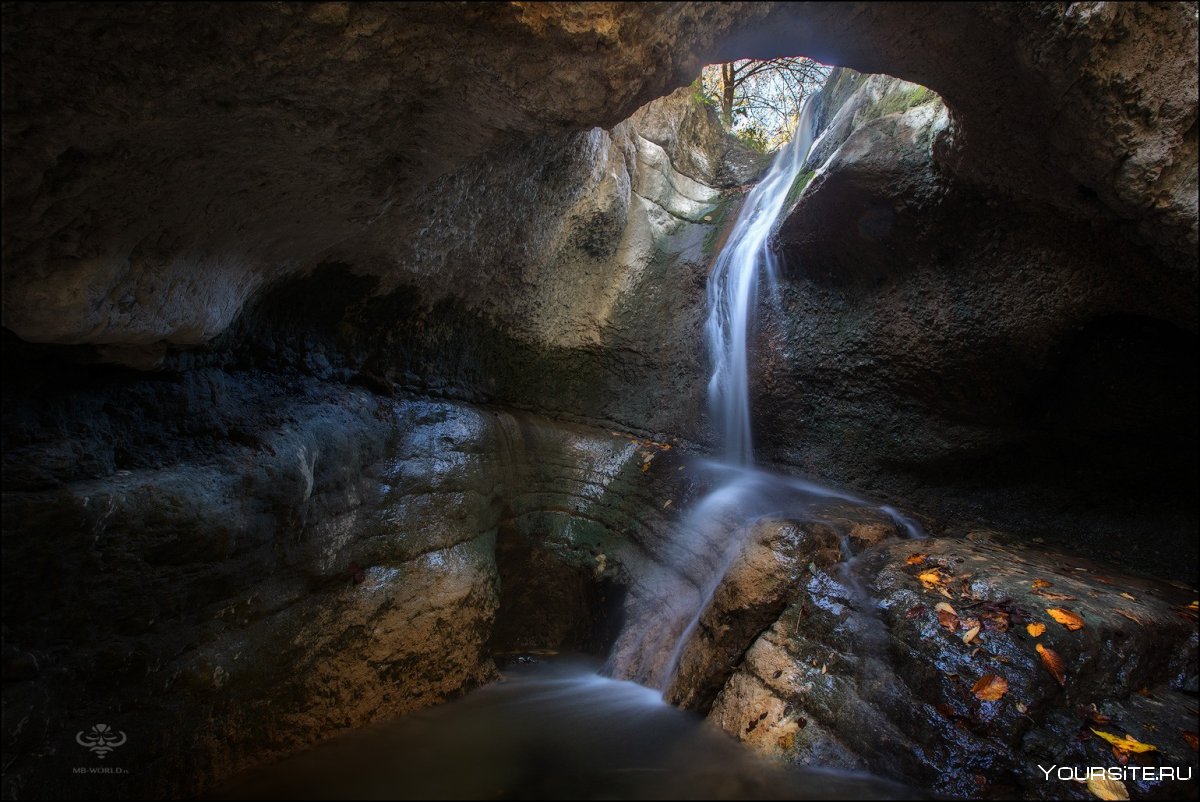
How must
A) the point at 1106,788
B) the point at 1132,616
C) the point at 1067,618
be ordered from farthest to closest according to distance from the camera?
the point at 1132,616
the point at 1067,618
the point at 1106,788

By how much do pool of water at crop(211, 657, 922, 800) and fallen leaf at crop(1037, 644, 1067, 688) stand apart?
2.95ft

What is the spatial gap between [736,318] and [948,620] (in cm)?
408

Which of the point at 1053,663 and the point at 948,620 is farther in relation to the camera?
the point at 948,620

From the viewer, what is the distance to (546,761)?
307 cm

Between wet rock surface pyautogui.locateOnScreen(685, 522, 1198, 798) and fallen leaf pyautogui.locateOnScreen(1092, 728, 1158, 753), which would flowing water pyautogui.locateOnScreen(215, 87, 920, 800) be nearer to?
wet rock surface pyautogui.locateOnScreen(685, 522, 1198, 798)

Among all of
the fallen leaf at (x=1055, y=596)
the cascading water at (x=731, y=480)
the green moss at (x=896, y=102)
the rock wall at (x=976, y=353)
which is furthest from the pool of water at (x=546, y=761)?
the green moss at (x=896, y=102)

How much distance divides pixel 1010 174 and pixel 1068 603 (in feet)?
9.06

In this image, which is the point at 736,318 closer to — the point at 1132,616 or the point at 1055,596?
the point at 1055,596

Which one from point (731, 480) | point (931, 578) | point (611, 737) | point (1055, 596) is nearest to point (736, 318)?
point (731, 480)

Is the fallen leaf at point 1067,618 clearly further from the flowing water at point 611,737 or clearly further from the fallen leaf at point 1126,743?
the flowing water at point 611,737

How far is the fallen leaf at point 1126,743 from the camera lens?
2.58 metres

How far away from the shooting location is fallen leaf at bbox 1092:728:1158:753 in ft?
8.46

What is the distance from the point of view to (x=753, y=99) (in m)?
11.6

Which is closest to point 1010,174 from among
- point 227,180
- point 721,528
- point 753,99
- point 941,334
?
point 941,334
